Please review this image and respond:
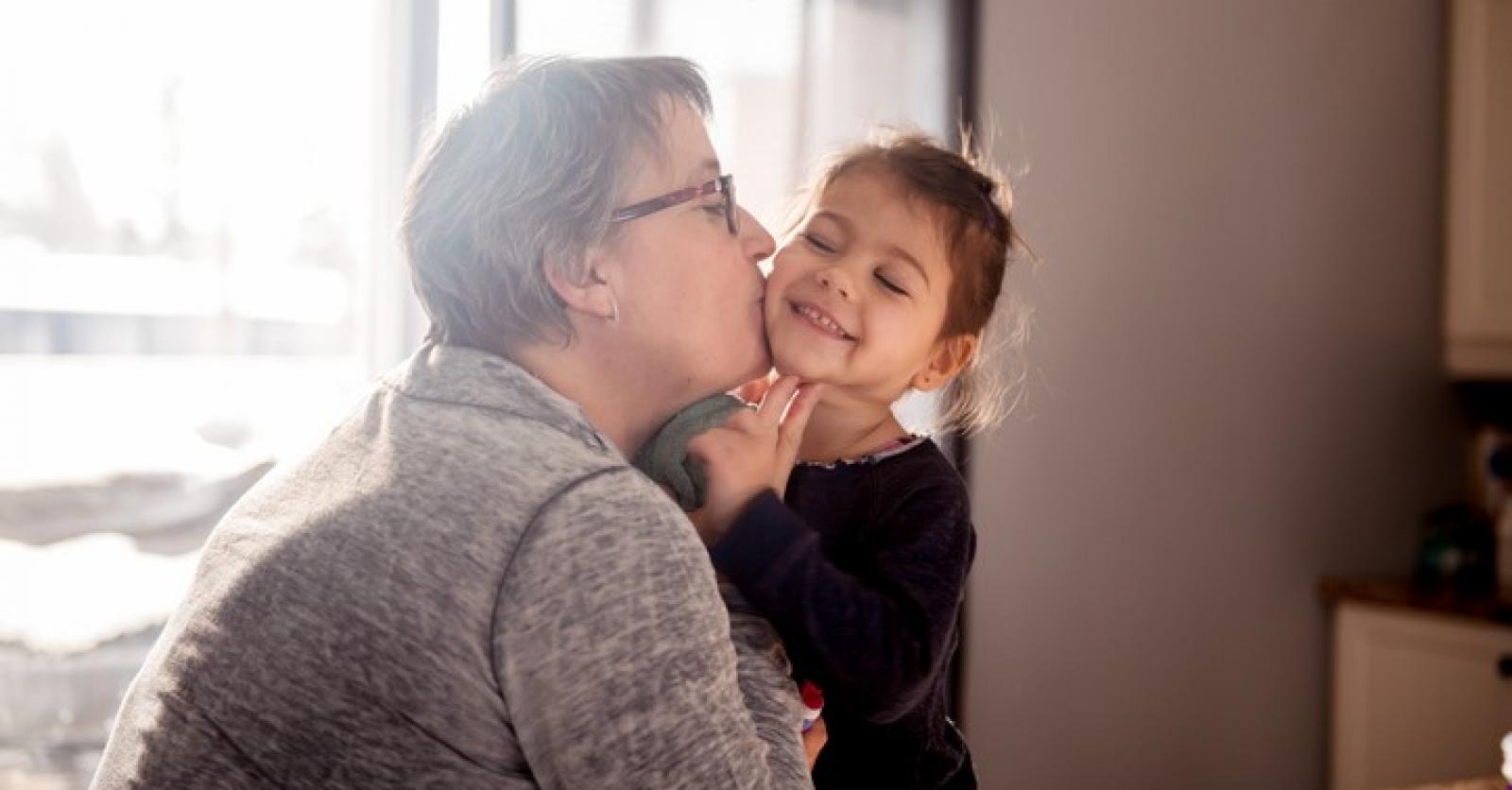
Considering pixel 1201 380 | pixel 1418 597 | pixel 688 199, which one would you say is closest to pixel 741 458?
pixel 688 199

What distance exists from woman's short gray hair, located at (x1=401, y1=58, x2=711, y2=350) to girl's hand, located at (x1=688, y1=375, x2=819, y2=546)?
0.18m

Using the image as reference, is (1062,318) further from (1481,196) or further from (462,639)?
(462,639)

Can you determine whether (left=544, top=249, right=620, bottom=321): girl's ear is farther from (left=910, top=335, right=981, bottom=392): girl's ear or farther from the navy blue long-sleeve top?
(left=910, top=335, right=981, bottom=392): girl's ear

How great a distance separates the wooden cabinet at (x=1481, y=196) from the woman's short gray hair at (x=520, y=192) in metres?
3.05

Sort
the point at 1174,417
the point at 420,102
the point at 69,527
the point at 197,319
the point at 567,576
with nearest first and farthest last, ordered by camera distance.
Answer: the point at 567,576, the point at 69,527, the point at 197,319, the point at 420,102, the point at 1174,417

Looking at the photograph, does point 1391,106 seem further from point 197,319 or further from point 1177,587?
point 197,319

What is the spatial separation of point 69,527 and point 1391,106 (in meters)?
3.35

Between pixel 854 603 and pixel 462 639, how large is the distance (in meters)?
0.44

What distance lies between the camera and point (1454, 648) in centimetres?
343

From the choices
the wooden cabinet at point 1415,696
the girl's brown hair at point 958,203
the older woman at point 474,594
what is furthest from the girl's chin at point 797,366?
the wooden cabinet at point 1415,696

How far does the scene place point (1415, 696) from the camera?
3.50 metres

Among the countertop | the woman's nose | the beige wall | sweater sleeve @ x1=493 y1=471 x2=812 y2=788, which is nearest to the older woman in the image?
sweater sleeve @ x1=493 y1=471 x2=812 y2=788

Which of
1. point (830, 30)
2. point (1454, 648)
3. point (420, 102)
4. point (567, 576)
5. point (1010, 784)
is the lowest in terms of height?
point (1010, 784)

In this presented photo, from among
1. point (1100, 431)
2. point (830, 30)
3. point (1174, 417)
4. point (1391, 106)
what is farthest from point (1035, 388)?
point (1391, 106)
